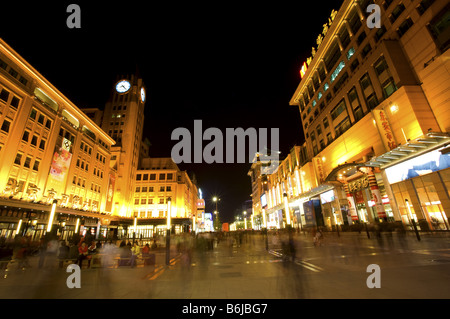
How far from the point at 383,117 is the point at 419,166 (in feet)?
25.5

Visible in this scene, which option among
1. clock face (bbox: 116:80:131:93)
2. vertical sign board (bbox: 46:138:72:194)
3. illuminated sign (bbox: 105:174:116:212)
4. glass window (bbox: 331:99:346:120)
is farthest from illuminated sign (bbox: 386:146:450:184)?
clock face (bbox: 116:80:131:93)

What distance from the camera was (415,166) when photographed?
24.4 metres

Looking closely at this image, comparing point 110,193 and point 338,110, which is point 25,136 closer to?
point 110,193

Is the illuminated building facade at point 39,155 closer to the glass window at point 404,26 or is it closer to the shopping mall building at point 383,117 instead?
the shopping mall building at point 383,117

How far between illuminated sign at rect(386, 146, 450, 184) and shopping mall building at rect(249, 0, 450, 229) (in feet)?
0.35

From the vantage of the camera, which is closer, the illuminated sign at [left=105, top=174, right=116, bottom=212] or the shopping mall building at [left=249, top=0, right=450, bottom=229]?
the shopping mall building at [left=249, top=0, right=450, bottom=229]

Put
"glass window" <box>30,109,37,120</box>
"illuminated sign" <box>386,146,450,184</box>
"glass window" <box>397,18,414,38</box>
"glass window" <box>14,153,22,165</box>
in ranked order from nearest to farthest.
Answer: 1. "illuminated sign" <box>386,146,450,184</box>
2. "glass window" <box>397,18,414,38</box>
3. "glass window" <box>14,153,22,165</box>
4. "glass window" <box>30,109,37,120</box>

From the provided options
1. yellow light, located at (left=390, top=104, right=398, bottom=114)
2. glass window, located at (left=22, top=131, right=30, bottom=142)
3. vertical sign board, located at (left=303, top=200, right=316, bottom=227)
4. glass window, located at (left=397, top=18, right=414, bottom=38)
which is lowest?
vertical sign board, located at (left=303, top=200, right=316, bottom=227)

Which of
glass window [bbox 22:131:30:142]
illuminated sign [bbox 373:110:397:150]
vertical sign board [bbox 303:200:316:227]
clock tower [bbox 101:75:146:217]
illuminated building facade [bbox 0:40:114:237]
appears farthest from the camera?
clock tower [bbox 101:75:146:217]

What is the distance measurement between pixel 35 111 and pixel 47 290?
38.3m

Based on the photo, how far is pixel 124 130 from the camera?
211 feet

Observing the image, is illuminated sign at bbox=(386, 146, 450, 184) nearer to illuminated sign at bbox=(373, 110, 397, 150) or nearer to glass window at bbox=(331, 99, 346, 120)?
illuminated sign at bbox=(373, 110, 397, 150)

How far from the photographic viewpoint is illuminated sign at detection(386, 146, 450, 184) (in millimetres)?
21719
